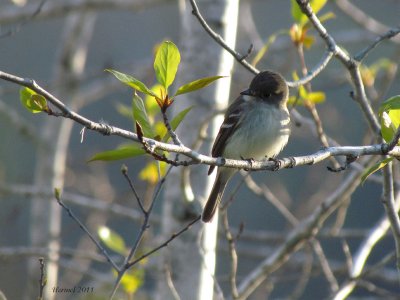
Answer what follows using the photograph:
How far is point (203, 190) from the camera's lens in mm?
3947

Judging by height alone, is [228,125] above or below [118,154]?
above

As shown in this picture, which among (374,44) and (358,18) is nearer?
(374,44)

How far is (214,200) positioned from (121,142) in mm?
6396

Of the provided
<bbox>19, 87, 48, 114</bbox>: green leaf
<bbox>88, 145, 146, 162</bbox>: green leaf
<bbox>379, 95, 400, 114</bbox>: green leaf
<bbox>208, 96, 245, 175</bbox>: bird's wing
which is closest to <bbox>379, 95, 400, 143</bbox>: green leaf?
<bbox>379, 95, 400, 114</bbox>: green leaf

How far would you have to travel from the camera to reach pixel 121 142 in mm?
10359

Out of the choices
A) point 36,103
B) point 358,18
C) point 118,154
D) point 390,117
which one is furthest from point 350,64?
point 358,18

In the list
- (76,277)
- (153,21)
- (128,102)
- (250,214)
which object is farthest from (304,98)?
(153,21)

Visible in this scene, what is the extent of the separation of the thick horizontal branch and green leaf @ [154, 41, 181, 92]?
1.03 feet

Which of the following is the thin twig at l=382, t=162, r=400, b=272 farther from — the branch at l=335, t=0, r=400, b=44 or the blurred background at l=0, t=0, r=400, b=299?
the branch at l=335, t=0, r=400, b=44

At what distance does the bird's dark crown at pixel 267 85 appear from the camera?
420 centimetres

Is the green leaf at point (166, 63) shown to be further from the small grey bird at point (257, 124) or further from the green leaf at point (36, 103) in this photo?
the small grey bird at point (257, 124)

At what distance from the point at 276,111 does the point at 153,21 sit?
959 centimetres

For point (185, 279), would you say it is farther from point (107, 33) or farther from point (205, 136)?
point (107, 33)

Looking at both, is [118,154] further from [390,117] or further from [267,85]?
[267,85]
